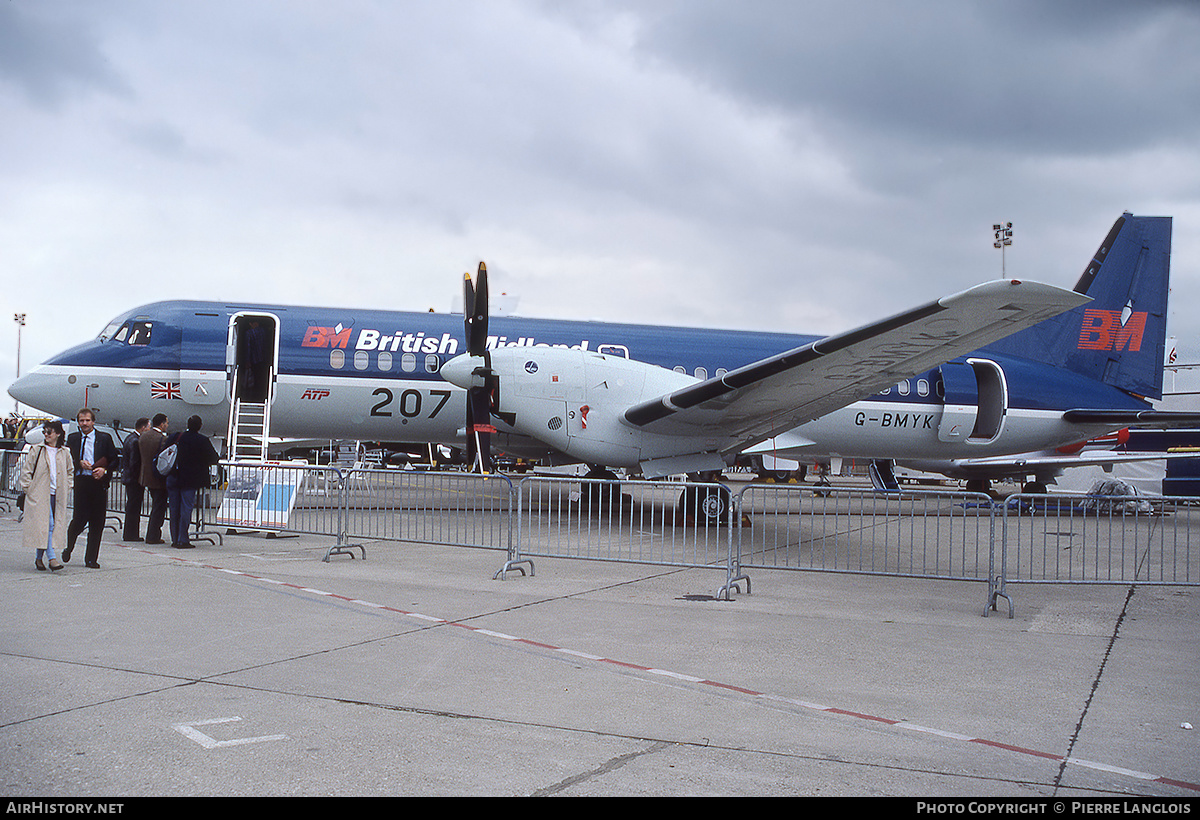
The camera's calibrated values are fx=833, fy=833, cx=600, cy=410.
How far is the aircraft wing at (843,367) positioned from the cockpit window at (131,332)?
9331 millimetres

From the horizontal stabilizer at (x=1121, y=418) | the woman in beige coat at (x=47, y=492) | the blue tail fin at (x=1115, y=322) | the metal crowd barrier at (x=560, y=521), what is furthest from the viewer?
the blue tail fin at (x=1115, y=322)

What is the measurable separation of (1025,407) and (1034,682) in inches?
554

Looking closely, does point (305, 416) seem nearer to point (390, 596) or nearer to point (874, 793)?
point (390, 596)

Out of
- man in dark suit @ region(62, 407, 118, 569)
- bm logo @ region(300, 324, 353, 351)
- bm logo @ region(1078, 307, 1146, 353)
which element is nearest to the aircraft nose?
bm logo @ region(300, 324, 353, 351)

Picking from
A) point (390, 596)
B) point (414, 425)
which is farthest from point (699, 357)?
point (390, 596)

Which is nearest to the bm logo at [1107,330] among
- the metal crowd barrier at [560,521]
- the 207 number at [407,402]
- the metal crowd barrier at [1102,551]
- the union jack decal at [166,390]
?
the metal crowd barrier at [1102,551]

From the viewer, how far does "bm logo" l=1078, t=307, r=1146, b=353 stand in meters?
18.8

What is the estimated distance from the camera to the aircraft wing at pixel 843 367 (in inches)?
349

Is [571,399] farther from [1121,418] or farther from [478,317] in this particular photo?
[1121,418]

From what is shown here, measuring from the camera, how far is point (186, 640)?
5.74 metres

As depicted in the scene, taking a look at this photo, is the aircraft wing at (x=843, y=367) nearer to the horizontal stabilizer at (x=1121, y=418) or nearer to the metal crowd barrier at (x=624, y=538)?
the metal crowd barrier at (x=624, y=538)

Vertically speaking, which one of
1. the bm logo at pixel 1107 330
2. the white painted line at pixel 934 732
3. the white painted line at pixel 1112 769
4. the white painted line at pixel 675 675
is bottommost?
the white painted line at pixel 675 675

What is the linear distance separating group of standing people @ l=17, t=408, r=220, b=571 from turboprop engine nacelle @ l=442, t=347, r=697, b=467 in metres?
4.17

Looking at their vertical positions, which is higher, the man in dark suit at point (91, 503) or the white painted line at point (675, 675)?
the man in dark suit at point (91, 503)
